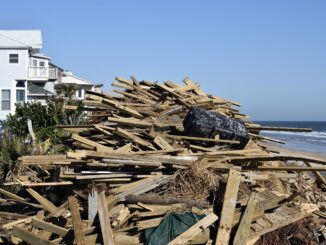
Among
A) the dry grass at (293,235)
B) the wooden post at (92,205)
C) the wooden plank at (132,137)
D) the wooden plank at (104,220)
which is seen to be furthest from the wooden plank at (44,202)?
the dry grass at (293,235)

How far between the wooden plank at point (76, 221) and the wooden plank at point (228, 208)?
183cm

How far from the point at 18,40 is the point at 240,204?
38.4m

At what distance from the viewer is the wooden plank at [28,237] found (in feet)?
26.7

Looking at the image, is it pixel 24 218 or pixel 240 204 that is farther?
pixel 24 218

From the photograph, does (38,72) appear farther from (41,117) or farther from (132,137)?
(132,137)

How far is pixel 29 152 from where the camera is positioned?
Answer: 44.0ft

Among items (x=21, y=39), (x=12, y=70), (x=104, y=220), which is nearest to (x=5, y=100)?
(x=12, y=70)

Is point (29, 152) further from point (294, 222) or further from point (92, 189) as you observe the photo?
point (294, 222)

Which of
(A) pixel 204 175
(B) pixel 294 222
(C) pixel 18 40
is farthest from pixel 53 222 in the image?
(C) pixel 18 40

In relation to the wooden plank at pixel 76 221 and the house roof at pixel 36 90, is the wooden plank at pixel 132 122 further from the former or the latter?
the house roof at pixel 36 90

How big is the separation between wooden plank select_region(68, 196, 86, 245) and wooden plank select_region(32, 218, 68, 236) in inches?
9.0

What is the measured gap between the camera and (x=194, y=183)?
29.1ft

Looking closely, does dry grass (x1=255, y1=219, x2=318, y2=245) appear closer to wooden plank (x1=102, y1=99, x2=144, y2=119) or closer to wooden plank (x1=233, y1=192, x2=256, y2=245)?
wooden plank (x1=233, y1=192, x2=256, y2=245)

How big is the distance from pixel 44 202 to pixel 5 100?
32.3 meters
